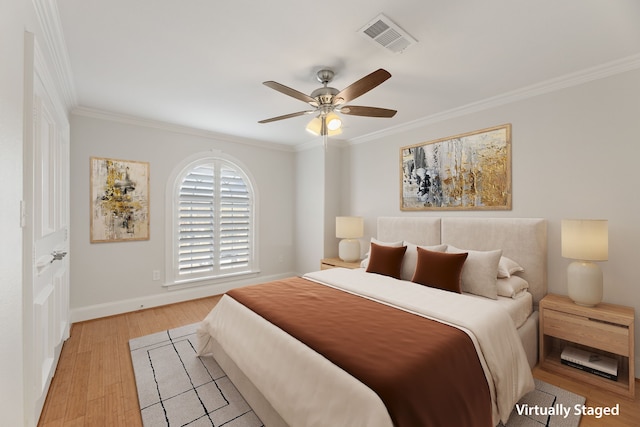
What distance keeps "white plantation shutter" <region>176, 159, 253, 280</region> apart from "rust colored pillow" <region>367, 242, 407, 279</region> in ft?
7.90

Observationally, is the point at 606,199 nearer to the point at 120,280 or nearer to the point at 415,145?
the point at 415,145

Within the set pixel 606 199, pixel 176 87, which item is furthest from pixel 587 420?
pixel 176 87

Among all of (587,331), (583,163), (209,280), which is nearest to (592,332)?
(587,331)

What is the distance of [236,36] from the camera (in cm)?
200

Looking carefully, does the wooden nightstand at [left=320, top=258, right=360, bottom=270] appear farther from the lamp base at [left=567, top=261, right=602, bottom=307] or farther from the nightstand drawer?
the lamp base at [left=567, top=261, right=602, bottom=307]

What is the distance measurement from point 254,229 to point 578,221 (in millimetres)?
4139

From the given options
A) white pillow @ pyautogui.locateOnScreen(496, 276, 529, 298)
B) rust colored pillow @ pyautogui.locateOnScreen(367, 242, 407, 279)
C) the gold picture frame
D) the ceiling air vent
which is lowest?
white pillow @ pyautogui.locateOnScreen(496, 276, 529, 298)

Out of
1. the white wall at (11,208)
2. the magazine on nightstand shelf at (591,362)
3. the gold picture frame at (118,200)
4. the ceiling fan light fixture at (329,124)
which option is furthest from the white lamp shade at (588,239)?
the gold picture frame at (118,200)

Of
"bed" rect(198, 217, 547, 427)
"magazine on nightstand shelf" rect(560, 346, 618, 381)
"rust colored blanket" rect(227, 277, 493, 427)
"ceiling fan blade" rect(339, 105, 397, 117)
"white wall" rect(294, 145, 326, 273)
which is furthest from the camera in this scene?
"white wall" rect(294, 145, 326, 273)

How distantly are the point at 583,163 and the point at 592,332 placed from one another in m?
1.44

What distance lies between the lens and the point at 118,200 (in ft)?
12.0

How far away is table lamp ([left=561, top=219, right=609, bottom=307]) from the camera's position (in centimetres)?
222

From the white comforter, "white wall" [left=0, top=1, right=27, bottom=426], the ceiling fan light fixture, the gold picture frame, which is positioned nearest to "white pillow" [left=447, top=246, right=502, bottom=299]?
the white comforter

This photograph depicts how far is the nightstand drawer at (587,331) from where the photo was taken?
6.89ft
